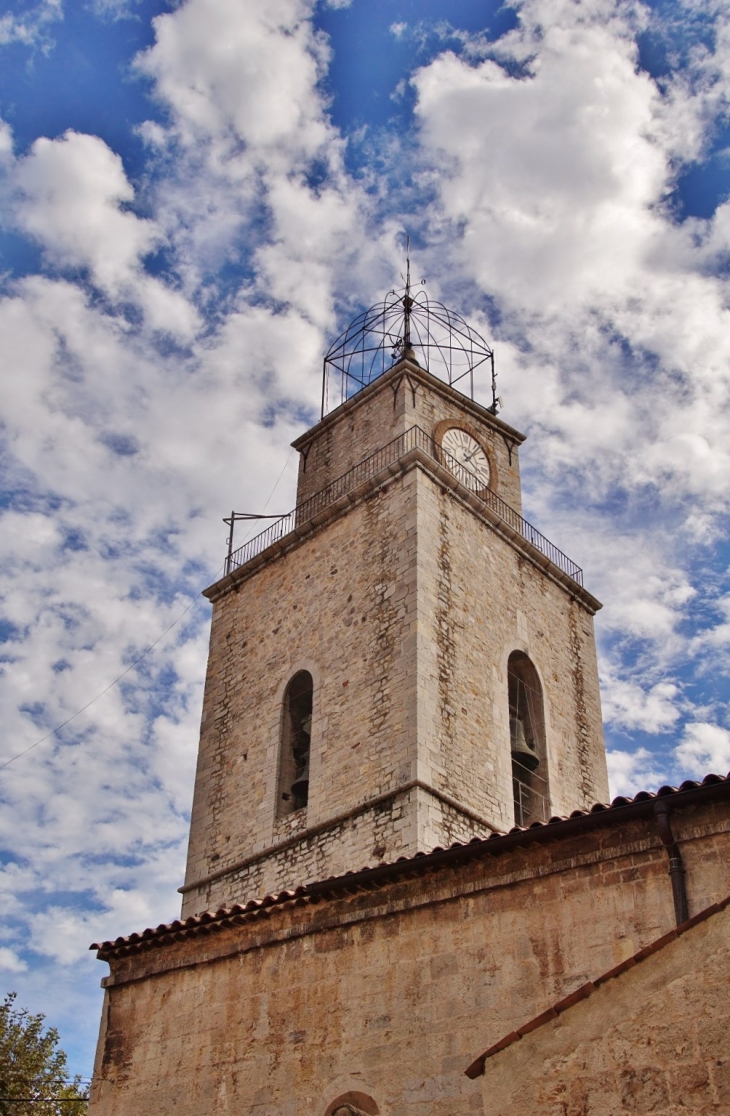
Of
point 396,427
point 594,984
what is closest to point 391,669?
point 396,427

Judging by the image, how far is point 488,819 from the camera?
15773 mm

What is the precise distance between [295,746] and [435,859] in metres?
8.61

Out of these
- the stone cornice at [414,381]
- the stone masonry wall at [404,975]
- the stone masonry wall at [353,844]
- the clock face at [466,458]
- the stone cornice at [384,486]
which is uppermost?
the stone cornice at [414,381]

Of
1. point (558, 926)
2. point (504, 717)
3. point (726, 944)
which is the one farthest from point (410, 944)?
point (504, 717)

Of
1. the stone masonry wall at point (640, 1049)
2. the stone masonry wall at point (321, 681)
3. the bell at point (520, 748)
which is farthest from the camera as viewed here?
the bell at point (520, 748)

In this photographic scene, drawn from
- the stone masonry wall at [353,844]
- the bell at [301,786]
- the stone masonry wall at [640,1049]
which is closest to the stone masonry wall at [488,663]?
the stone masonry wall at [353,844]

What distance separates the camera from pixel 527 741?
714 inches

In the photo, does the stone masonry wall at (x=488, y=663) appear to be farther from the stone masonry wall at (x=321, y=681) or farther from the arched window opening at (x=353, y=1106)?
the arched window opening at (x=353, y=1106)

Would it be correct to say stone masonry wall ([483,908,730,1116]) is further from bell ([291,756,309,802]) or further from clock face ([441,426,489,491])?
clock face ([441,426,489,491])

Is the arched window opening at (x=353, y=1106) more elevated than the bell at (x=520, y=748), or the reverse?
the bell at (x=520, y=748)

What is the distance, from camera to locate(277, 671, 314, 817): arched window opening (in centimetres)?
1717

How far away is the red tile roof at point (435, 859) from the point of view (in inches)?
332

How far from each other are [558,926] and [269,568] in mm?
12165

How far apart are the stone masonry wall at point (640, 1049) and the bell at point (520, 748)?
1170 cm
